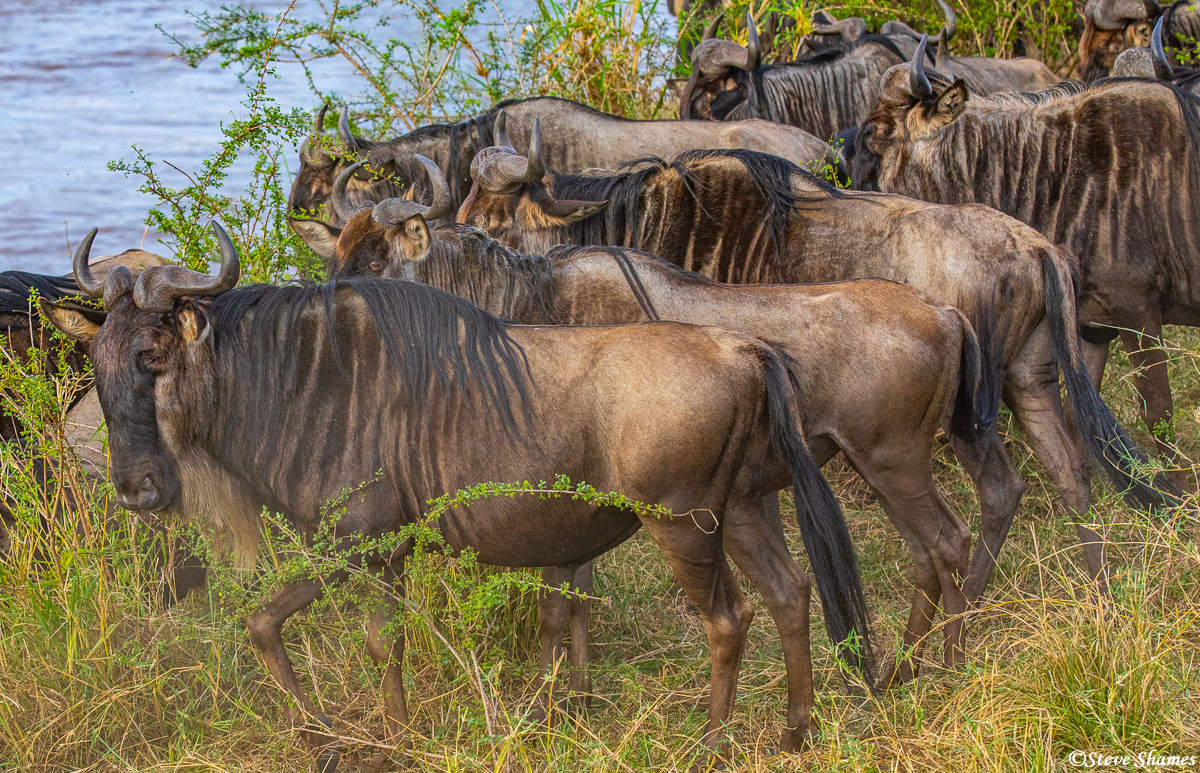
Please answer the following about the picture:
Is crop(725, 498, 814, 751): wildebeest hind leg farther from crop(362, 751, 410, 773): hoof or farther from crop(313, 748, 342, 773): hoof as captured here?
crop(313, 748, 342, 773): hoof

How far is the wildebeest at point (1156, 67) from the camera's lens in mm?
5883

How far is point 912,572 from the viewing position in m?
4.58

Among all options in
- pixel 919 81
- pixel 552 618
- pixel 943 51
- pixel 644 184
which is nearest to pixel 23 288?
pixel 644 184

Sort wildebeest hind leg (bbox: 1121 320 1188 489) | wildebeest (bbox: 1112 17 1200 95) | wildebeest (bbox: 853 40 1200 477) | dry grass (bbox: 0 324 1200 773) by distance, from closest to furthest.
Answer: dry grass (bbox: 0 324 1200 773) < wildebeest (bbox: 853 40 1200 477) < wildebeest hind leg (bbox: 1121 320 1188 489) < wildebeest (bbox: 1112 17 1200 95)

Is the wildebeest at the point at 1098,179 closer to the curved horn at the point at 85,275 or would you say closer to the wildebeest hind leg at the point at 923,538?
the wildebeest hind leg at the point at 923,538

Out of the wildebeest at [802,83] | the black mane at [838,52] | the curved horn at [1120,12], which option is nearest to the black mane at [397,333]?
the wildebeest at [802,83]

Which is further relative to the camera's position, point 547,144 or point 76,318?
point 547,144

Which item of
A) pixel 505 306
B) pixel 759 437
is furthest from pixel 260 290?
pixel 759 437

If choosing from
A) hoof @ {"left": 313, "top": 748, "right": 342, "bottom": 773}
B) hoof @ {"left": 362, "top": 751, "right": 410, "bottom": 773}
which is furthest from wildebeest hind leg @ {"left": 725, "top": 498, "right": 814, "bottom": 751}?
hoof @ {"left": 313, "top": 748, "right": 342, "bottom": 773}

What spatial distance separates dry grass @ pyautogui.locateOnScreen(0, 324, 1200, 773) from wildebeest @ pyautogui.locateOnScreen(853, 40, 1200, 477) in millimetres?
915

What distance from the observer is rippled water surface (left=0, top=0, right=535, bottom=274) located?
1042 cm

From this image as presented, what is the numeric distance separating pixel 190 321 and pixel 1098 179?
3588 mm

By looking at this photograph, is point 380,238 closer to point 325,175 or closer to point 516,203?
point 516,203

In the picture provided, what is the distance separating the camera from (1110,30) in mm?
7988
